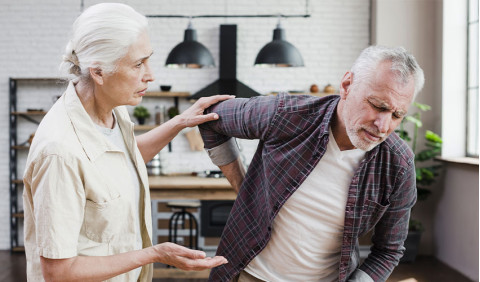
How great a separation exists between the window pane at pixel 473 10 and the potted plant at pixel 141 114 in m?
4.07

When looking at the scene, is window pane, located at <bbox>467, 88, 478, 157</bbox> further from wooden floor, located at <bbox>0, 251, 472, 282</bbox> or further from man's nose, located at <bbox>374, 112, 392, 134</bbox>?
man's nose, located at <bbox>374, 112, 392, 134</bbox>

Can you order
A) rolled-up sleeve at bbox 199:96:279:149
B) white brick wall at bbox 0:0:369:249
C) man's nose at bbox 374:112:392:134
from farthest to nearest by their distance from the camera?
white brick wall at bbox 0:0:369:249 → rolled-up sleeve at bbox 199:96:279:149 → man's nose at bbox 374:112:392:134

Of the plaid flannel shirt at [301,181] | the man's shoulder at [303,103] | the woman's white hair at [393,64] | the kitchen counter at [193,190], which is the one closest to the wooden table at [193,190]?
the kitchen counter at [193,190]

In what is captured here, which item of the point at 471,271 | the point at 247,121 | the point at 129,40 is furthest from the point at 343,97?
the point at 471,271

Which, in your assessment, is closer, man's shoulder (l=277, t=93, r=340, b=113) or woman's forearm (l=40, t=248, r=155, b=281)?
woman's forearm (l=40, t=248, r=155, b=281)

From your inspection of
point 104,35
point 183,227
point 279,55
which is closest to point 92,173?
point 104,35

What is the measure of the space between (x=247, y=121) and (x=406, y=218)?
2.08 ft

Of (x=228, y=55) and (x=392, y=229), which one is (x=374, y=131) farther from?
(x=228, y=55)

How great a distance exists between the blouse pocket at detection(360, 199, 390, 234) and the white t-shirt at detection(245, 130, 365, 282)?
71 mm

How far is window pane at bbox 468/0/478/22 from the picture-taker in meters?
5.55

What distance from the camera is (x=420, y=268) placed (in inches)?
221

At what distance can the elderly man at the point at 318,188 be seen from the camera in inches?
64.4

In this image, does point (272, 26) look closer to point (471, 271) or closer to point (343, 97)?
point (471, 271)

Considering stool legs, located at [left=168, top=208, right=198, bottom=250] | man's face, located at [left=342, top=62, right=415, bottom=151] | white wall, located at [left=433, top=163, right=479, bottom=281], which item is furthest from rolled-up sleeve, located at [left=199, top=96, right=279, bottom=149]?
white wall, located at [left=433, top=163, right=479, bottom=281]
